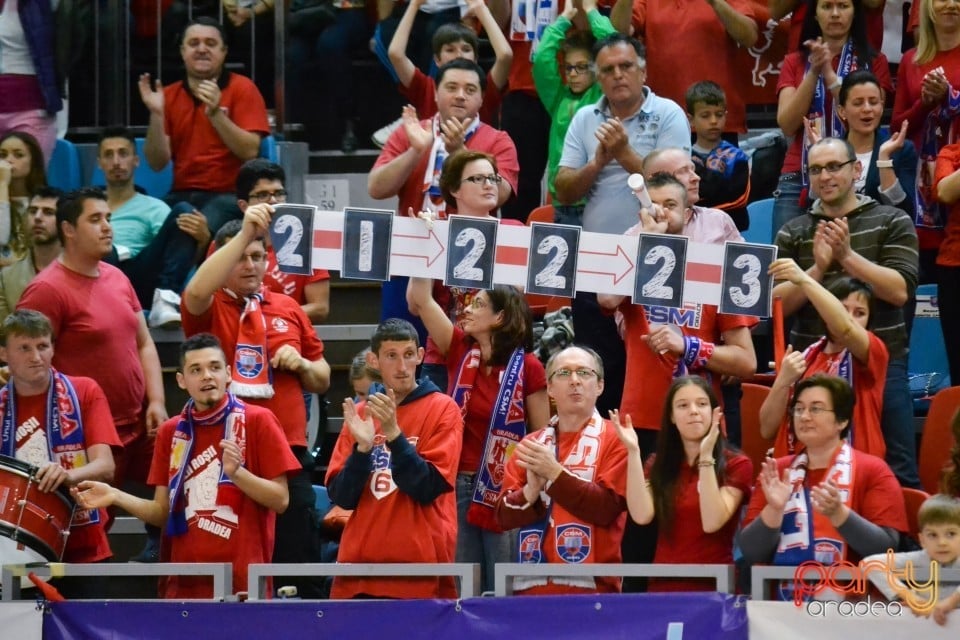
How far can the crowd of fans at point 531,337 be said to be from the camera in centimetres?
672

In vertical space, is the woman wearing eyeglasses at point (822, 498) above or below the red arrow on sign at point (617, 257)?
below

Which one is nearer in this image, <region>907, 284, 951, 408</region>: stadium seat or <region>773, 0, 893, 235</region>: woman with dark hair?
<region>907, 284, 951, 408</region>: stadium seat

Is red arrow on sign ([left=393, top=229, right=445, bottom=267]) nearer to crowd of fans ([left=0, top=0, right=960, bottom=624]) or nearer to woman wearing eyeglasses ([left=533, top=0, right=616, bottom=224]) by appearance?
crowd of fans ([left=0, top=0, right=960, bottom=624])

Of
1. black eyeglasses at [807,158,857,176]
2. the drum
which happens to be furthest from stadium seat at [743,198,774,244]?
the drum

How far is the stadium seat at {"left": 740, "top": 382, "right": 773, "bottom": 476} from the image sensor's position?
7633mm

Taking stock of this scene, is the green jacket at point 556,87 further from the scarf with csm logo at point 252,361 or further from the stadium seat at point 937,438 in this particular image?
the stadium seat at point 937,438

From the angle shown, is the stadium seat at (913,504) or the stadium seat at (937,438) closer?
the stadium seat at (913,504)

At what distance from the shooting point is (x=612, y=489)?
6.75 metres

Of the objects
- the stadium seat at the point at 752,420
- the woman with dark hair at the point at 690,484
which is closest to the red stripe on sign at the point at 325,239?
the woman with dark hair at the point at 690,484

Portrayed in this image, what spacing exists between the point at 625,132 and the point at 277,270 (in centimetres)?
172

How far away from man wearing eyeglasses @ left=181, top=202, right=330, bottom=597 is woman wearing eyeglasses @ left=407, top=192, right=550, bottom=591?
22.8 inches

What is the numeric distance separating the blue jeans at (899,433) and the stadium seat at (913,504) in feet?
1.15

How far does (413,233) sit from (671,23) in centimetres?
335

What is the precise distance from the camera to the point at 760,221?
9.81 meters
